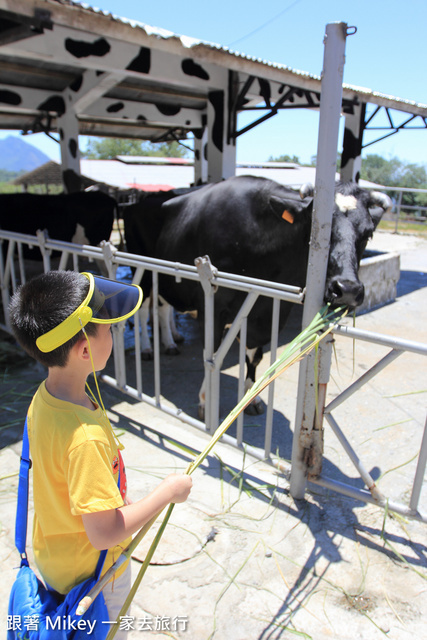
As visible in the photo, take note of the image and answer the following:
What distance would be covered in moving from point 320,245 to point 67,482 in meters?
1.63

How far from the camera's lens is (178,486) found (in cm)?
132

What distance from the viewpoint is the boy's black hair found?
1.21 metres

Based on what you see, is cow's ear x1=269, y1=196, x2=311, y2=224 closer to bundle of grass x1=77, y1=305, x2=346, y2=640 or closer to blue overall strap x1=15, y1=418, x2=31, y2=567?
bundle of grass x1=77, y1=305, x2=346, y2=640

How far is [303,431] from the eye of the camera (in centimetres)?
250

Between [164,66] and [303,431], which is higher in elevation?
[164,66]

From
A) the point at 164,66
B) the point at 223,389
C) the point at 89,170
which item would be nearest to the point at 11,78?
the point at 164,66

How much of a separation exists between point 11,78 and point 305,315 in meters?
7.08

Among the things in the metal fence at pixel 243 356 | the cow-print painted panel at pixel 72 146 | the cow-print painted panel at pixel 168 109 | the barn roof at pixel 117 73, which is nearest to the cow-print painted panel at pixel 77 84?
the barn roof at pixel 117 73

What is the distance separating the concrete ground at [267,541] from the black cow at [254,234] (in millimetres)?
832

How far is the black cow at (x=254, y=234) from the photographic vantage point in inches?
118

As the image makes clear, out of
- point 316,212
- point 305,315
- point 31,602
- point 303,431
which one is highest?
point 316,212

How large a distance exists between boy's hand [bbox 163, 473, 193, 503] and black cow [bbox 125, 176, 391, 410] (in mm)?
1661

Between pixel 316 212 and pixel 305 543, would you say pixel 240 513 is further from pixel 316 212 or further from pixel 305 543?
pixel 316 212

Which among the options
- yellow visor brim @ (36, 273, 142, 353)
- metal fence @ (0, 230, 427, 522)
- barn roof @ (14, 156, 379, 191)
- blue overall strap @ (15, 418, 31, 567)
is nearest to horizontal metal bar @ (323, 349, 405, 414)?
metal fence @ (0, 230, 427, 522)
